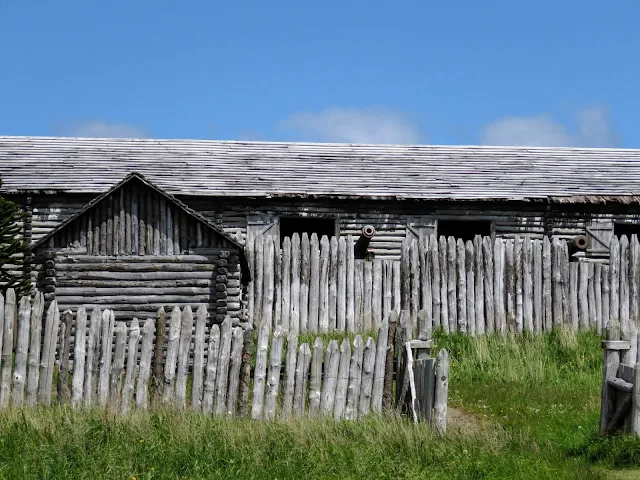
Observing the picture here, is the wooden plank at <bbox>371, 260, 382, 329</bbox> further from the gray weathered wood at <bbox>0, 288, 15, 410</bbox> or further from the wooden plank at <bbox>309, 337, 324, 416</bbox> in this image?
the gray weathered wood at <bbox>0, 288, 15, 410</bbox>

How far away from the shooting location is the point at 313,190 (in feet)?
57.6

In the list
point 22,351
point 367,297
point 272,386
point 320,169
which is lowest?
point 272,386

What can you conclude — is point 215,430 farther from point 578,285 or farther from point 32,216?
point 32,216

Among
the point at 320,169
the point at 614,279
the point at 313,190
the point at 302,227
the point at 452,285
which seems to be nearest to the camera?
the point at 452,285

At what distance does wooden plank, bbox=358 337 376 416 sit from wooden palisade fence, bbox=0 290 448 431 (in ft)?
0.04

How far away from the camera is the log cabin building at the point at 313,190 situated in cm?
1281

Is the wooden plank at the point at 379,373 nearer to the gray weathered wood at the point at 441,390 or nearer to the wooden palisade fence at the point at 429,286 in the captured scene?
the gray weathered wood at the point at 441,390

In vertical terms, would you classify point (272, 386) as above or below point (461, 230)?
below

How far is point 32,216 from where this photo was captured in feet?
57.8

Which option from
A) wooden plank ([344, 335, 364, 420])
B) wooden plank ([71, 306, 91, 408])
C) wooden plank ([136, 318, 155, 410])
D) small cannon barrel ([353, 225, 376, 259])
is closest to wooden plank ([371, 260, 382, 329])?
small cannon barrel ([353, 225, 376, 259])

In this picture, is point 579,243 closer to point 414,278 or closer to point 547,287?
point 547,287

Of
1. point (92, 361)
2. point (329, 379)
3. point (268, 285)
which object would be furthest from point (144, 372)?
point (268, 285)

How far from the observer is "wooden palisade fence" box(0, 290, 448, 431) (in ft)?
28.7

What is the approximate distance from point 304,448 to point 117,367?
2.69m
